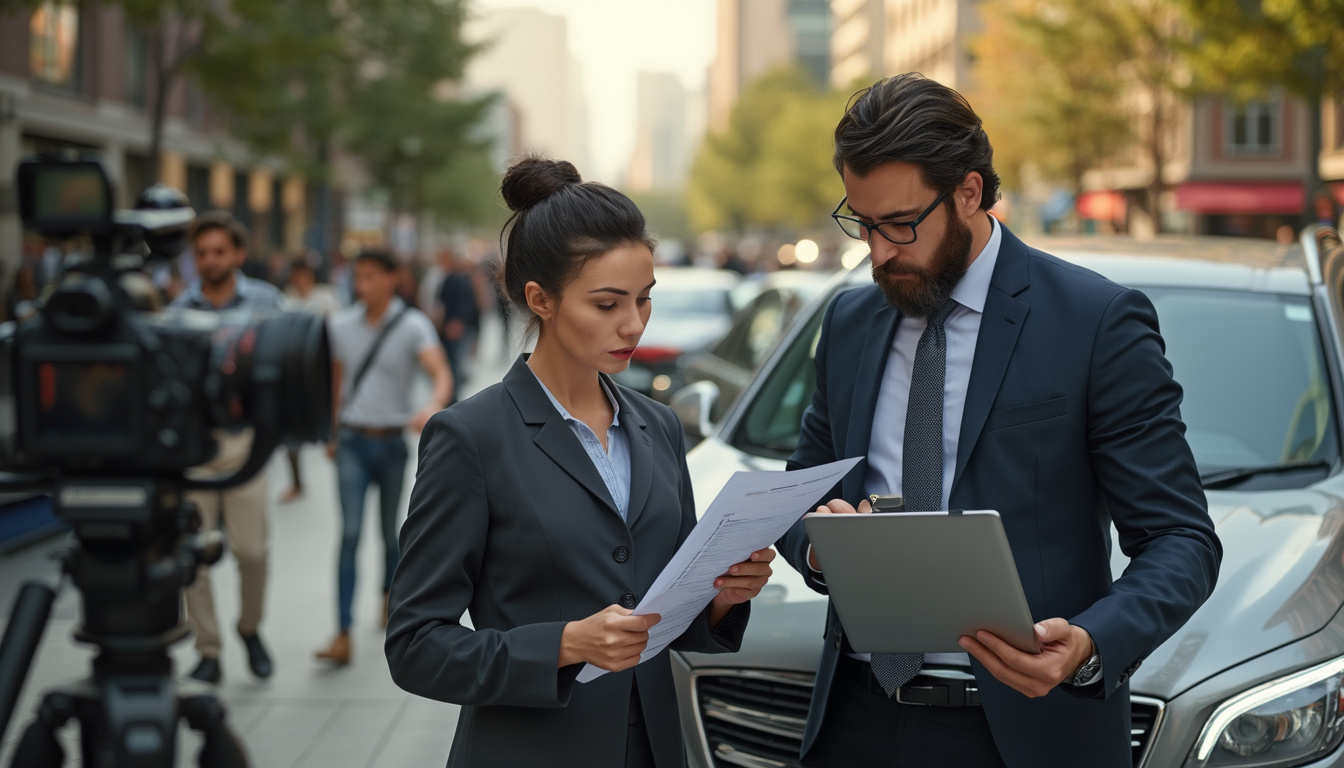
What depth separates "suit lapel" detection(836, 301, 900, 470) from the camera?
2660 mm

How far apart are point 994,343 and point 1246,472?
163 cm

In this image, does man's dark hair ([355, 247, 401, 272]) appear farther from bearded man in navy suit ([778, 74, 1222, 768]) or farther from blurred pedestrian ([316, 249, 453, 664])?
bearded man in navy suit ([778, 74, 1222, 768])

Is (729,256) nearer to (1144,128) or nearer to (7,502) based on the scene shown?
(1144,128)

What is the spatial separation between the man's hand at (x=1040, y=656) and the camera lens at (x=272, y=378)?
4.15ft

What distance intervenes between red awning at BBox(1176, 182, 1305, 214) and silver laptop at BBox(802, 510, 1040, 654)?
1757 inches

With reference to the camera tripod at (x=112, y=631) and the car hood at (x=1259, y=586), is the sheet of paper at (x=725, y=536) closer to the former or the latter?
the camera tripod at (x=112, y=631)

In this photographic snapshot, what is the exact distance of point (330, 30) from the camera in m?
27.6

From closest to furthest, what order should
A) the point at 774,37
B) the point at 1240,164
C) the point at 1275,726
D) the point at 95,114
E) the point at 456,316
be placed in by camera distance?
the point at 1275,726 → the point at 456,316 → the point at 95,114 → the point at 1240,164 → the point at 774,37

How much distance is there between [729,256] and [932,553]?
28.2 meters

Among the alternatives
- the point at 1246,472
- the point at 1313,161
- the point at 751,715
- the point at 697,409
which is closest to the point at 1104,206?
the point at 1313,161

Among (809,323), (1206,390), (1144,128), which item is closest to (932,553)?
(1206,390)

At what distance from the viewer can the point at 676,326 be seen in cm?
1412

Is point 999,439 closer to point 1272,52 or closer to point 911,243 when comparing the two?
point 911,243

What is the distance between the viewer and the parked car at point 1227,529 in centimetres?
282
